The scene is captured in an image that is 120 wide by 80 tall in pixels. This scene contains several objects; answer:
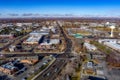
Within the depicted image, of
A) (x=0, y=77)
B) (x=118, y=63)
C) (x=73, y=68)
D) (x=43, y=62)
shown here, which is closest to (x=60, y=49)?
(x=43, y=62)

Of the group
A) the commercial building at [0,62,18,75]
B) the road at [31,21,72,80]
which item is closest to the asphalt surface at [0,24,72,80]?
the road at [31,21,72,80]

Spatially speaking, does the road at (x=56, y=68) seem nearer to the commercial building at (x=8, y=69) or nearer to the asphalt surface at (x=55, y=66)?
the asphalt surface at (x=55, y=66)

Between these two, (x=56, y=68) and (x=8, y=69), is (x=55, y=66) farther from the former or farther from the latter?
(x=8, y=69)

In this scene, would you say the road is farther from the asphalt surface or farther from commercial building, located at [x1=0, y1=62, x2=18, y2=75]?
commercial building, located at [x1=0, y1=62, x2=18, y2=75]

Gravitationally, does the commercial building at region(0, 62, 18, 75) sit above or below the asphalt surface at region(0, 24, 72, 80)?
above

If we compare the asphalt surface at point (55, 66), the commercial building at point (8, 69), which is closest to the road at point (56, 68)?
the asphalt surface at point (55, 66)

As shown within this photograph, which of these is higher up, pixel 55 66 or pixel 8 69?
pixel 8 69

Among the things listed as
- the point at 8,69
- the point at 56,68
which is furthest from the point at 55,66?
the point at 8,69

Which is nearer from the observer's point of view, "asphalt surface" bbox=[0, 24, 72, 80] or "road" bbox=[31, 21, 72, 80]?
"road" bbox=[31, 21, 72, 80]

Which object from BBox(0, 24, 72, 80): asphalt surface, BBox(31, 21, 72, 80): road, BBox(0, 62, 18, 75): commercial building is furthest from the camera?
BBox(0, 62, 18, 75): commercial building

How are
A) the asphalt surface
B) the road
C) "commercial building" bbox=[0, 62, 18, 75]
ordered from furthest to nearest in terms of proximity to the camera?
"commercial building" bbox=[0, 62, 18, 75], the asphalt surface, the road

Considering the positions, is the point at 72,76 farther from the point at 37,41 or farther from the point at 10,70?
the point at 37,41
